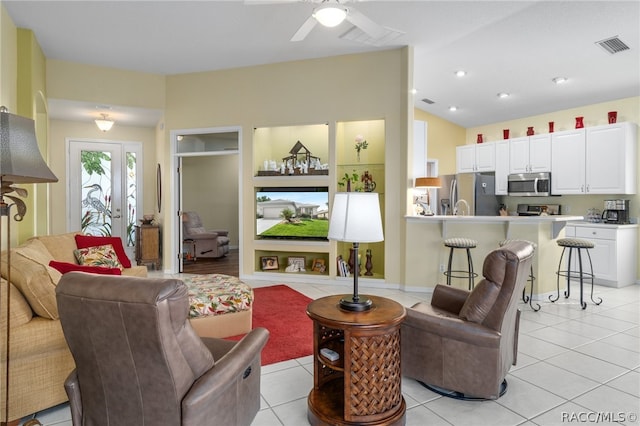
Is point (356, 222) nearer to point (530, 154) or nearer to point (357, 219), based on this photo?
point (357, 219)

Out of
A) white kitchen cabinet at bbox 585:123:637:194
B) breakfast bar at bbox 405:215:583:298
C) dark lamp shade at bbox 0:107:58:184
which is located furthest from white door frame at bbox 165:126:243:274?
white kitchen cabinet at bbox 585:123:637:194

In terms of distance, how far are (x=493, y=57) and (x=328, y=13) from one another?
3.28 m

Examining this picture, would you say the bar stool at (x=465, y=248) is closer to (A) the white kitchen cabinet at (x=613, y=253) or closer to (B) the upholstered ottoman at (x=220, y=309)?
(A) the white kitchen cabinet at (x=613, y=253)

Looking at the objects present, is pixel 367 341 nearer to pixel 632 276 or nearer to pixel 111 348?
pixel 111 348

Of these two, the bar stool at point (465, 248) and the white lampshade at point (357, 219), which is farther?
the bar stool at point (465, 248)

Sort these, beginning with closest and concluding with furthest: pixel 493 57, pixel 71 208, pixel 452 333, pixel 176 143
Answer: pixel 452 333 < pixel 493 57 < pixel 176 143 < pixel 71 208

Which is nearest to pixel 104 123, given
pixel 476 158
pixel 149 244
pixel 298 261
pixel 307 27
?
pixel 149 244

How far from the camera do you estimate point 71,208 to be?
708 centimetres

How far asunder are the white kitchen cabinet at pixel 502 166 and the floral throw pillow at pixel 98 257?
6401 mm

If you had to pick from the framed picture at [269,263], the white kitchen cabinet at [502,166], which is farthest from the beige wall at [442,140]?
the framed picture at [269,263]

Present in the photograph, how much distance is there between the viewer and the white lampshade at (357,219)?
2074 millimetres

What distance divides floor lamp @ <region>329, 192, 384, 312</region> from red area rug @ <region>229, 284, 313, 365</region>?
3.98ft

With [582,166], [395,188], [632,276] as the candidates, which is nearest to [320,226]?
[395,188]

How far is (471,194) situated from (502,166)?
0.74 metres
